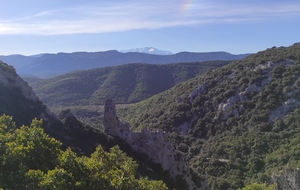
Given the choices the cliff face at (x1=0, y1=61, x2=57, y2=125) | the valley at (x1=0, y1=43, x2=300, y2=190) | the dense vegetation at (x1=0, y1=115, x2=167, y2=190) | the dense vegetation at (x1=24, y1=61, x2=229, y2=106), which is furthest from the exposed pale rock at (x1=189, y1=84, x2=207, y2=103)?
the dense vegetation at (x1=0, y1=115, x2=167, y2=190)

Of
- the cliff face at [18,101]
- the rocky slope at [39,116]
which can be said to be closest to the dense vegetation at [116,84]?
the cliff face at [18,101]

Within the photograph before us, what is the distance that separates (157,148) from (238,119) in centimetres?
3730

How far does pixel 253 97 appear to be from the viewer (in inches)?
2977

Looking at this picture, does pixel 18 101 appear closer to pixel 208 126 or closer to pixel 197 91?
pixel 208 126

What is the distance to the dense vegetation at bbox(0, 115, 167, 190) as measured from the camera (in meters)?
11.7

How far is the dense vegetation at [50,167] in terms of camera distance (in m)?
11.7

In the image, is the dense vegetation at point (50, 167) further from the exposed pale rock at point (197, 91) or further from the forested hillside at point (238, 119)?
the exposed pale rock at point (197, 91)

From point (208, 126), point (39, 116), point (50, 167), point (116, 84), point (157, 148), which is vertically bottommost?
point (208, 126)

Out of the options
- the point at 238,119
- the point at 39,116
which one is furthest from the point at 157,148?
the point at 238,119

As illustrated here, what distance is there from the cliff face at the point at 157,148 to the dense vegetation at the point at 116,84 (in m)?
97.1

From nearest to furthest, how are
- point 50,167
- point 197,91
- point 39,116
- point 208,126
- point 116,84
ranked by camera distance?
1. point 50,167
2. point 39,116
3. point 208,126
4. point 197,91
5. point 116,84

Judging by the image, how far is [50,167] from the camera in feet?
44.9

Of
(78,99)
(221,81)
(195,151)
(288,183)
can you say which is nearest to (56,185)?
(288,183)

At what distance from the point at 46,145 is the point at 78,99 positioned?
140129 millimetres
